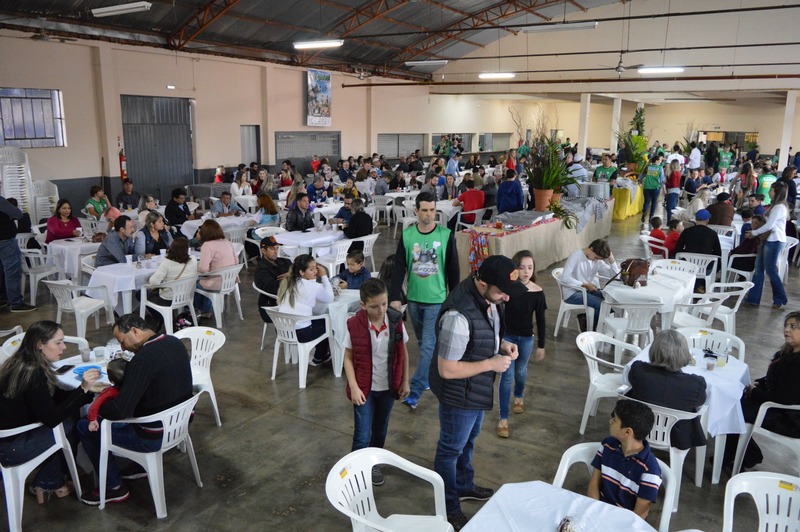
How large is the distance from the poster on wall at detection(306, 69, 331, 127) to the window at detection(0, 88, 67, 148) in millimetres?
7220

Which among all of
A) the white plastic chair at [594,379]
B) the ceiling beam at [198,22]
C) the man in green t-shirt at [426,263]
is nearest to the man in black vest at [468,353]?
the man in green t-shirt at [426,263]

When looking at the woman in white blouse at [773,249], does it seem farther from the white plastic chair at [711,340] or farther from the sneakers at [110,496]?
the sneakers at [110,496]

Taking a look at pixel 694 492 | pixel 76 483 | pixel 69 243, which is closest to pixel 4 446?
pixel 76 483

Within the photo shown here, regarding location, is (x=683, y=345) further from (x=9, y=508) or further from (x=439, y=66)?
(x=439, y=66)

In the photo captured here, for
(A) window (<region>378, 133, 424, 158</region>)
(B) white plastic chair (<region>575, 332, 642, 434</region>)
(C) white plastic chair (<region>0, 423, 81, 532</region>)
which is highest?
(A) window (<region>378, 133, 424, 158</region>)

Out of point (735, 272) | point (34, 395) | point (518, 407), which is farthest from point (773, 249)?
point (34, 395)

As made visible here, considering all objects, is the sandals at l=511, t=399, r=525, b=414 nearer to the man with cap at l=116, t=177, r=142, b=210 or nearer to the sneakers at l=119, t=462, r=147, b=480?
the sneakers at l=119, t=462, r=147, b=480

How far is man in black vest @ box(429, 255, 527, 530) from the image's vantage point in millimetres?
2607

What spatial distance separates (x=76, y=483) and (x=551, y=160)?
761cm

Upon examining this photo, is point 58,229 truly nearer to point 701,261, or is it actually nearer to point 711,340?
point 711,340

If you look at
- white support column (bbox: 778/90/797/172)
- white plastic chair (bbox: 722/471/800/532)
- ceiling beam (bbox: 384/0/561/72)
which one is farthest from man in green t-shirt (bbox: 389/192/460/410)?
white support column (bbox: 778/90/797/172)

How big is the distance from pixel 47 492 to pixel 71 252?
4097 mm

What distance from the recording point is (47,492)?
11.0 ft

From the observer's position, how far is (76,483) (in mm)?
3363
